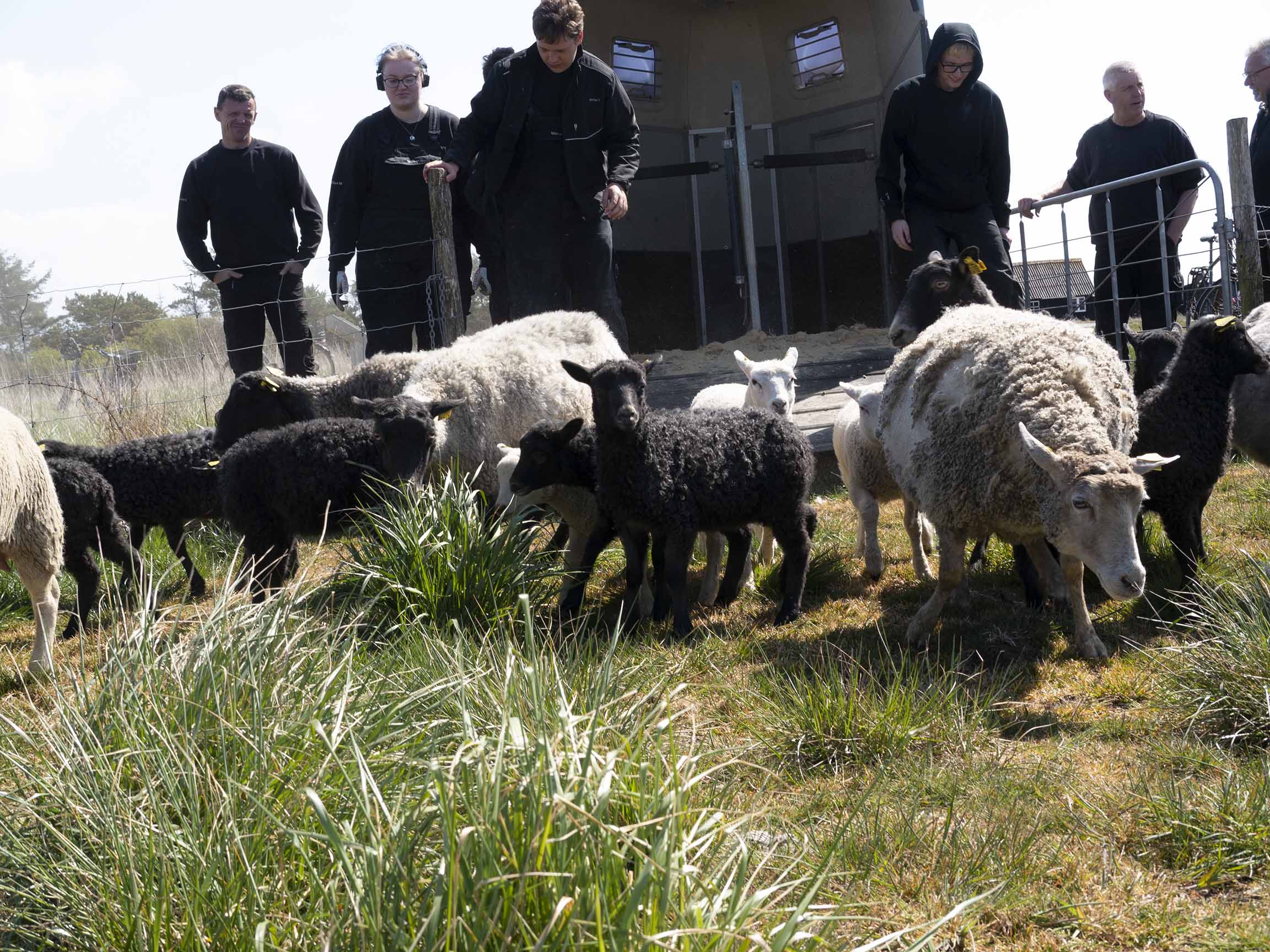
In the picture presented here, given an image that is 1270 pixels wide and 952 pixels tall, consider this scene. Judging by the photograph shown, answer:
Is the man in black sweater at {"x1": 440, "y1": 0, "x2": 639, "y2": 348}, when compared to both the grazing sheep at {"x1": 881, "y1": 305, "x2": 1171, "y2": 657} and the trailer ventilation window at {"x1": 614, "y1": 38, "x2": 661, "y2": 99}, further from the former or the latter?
the trailer ventilation window at {"x1": 614, "y1": 38, "x2": 661, "y2": 99}

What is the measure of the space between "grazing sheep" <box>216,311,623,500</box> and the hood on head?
307cm

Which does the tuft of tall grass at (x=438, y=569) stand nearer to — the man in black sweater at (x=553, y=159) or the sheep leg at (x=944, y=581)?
the sheep leg at (x=944, y=581)

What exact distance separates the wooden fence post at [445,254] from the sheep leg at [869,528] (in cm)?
314

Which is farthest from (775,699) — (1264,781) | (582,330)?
(582,330)

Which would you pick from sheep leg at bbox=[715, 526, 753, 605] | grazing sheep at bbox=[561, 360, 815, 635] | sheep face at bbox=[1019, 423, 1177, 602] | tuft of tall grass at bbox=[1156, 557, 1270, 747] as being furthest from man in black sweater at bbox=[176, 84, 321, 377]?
tuft of tall grass at bbox=[1156, 557, 1270, 747]

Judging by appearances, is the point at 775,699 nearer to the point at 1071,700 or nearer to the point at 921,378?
the point at 1071,700

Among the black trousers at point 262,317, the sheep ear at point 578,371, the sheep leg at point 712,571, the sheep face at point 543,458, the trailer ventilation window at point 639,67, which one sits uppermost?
the trailer ventilation window at point 639,67

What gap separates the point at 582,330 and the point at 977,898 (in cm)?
542

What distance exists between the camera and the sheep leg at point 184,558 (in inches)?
267

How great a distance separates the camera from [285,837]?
7.86ft

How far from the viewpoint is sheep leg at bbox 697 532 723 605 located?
230 inches

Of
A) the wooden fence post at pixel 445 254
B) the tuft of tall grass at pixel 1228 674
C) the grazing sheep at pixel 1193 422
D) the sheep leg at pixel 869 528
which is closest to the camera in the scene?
the tuft of tall grass at pixel 1228 674

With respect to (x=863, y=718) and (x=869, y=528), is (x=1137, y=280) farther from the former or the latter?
(x=863, y=718)

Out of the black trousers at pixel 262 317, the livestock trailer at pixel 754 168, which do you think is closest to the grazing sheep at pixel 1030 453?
the black trousers at pixel 262 317
